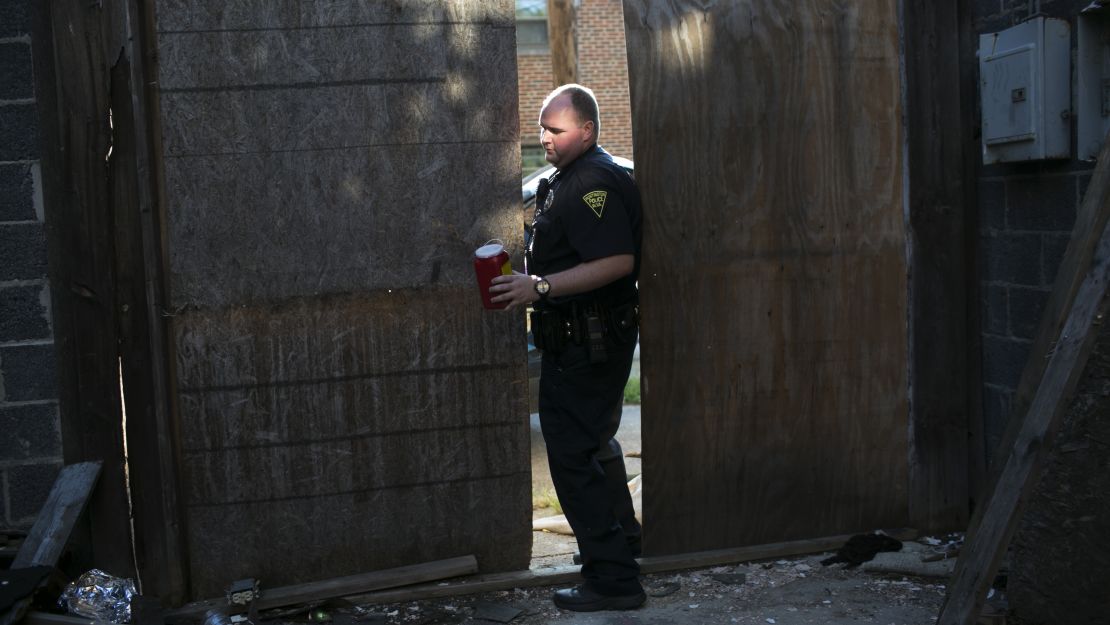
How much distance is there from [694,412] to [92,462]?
92.7 inches

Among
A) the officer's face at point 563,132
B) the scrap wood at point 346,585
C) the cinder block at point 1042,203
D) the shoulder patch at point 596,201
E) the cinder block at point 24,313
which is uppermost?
the officer's face at point 563,132

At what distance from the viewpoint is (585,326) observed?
13.6 ft

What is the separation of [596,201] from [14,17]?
7.07 feet

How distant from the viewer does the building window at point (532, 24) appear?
24.8 meters

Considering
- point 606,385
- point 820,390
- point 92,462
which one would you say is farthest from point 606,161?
point 92,462

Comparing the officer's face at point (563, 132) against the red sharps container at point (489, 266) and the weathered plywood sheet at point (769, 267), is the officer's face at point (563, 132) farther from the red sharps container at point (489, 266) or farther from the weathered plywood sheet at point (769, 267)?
the red sharps container at point (489, 266)

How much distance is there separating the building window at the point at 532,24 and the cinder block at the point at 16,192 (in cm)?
2134

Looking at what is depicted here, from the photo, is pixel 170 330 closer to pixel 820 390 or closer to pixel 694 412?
pixel 694 412

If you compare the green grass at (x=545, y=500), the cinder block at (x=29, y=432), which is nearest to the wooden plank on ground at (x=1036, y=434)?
the green grass at (x=545, y=500)

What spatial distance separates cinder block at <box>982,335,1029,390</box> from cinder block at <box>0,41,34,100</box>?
3840 millimetres

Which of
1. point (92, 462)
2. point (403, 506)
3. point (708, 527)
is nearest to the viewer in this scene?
point (92, 462)

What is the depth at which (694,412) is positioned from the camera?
464 cm

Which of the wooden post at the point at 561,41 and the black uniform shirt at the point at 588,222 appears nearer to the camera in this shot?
the black uniform shirt at the point at 588,222

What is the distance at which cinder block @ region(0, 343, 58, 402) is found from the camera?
401 cm
